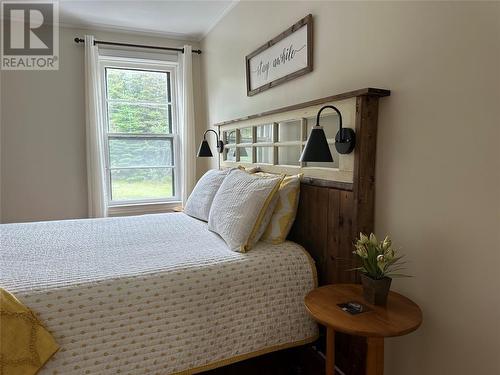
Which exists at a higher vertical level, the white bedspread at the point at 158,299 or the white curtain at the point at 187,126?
the white curtain at the point at 187,126

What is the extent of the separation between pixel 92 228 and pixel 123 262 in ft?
2.70

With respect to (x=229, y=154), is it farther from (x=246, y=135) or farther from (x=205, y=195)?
(x=205, y=195)

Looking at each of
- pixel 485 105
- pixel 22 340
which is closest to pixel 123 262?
pixel 22 340

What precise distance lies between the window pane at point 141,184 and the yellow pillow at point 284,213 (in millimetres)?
2261

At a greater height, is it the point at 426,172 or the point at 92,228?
the point at 426,172

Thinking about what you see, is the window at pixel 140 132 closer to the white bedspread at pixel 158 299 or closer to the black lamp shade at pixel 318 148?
the white bedspread at pixel 158 299

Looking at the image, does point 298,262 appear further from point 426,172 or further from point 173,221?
point 173,221

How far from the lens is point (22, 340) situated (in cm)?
114

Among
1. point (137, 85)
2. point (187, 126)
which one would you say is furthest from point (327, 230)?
point (137, 85)

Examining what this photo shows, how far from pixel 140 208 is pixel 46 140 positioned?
1.13m

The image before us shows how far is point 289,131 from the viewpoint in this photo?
6.84 ft

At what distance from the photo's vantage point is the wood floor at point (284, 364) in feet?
5.65

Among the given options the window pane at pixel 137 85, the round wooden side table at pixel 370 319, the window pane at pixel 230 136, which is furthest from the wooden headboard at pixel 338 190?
the window pane at pixel 137 85

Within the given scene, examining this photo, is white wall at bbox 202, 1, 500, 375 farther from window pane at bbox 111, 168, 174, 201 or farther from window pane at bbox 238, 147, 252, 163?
window pane at bbox 111, 168, 174, 201
